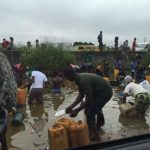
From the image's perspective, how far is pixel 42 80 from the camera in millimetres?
15102

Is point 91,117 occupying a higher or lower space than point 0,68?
lower

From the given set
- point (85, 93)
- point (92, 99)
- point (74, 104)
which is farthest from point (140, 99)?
point (85, 93)

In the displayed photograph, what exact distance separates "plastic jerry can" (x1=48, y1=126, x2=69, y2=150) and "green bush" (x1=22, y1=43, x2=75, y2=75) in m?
16.3

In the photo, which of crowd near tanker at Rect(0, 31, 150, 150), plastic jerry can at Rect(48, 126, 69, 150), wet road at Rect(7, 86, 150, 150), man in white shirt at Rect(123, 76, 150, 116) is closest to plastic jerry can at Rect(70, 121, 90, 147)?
crowd near tanker at Rect(0, 31, 150, 150)

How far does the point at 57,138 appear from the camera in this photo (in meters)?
8.24

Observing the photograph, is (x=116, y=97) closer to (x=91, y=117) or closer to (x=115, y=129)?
(x=115, y=129)

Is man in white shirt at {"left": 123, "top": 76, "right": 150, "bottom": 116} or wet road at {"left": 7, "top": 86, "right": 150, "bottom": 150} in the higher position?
man in white shirt at {"left": 123, "top": 76, "right": 150, "bottom": 116}

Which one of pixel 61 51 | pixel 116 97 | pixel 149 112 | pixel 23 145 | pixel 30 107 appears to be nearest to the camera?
pixel 23 145

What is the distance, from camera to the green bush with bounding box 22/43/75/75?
25.1 meters

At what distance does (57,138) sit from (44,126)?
10.3 feet

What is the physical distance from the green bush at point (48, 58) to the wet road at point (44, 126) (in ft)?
30.7

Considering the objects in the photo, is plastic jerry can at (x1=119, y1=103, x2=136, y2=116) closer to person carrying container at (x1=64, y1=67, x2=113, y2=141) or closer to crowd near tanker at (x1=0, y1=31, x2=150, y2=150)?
crowd near tanker at (x1=0, y1=31, x2=150, y2=150)

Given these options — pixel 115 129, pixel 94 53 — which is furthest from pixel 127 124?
pixel 94 53

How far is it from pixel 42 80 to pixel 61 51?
11339 millimetres
